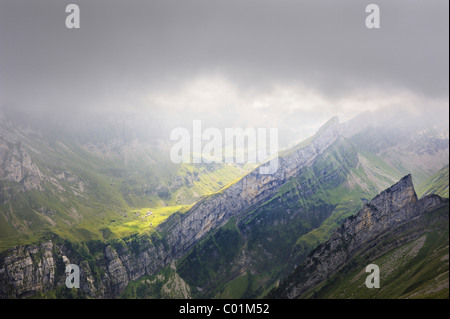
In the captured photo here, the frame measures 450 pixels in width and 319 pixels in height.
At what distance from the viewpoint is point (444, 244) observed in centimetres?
19975
